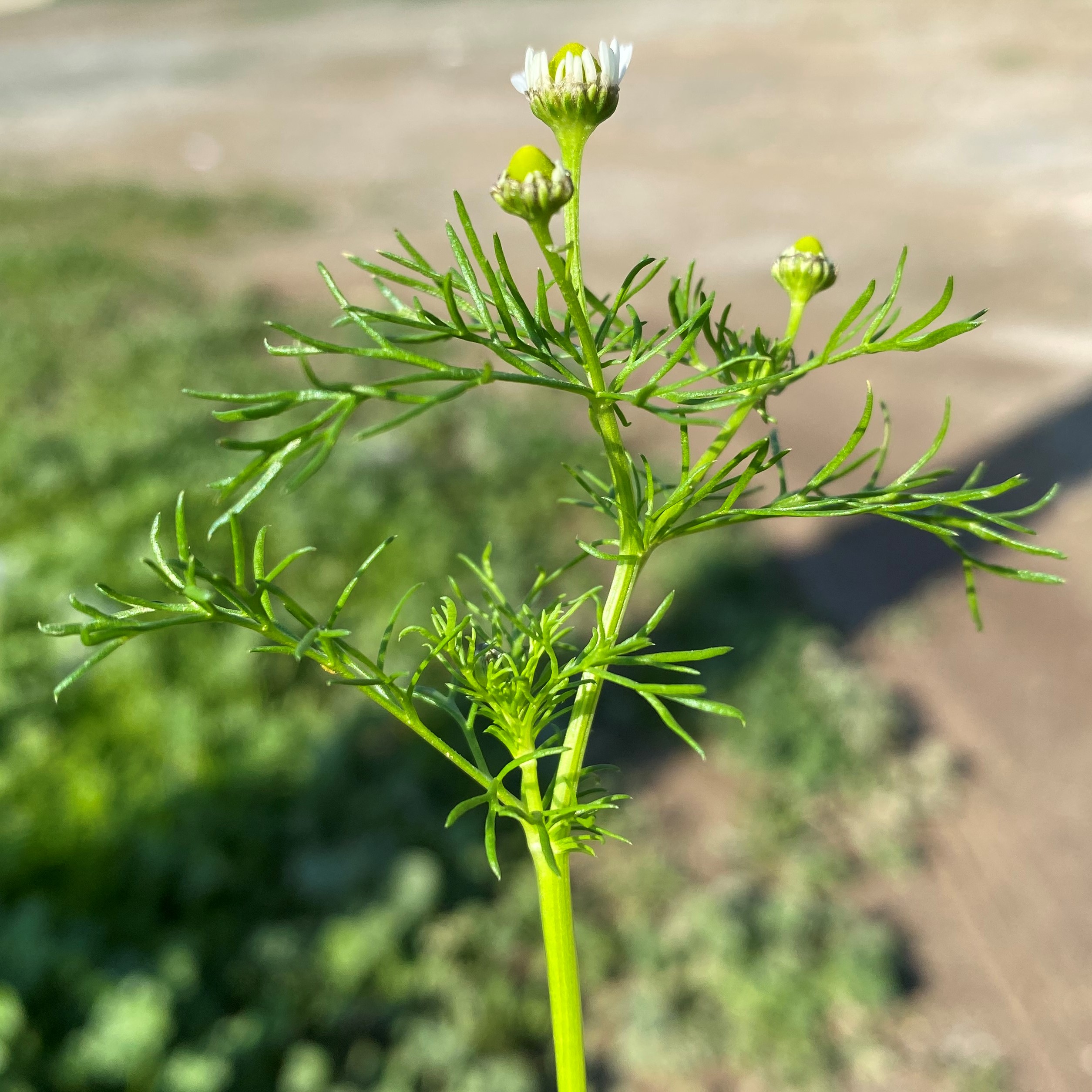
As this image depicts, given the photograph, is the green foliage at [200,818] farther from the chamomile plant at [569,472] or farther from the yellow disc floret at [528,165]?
the yellow disc floret at [528,165]

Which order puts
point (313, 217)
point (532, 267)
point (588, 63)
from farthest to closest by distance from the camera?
point (313, 217) < point (532, 267) < point (588, 63)

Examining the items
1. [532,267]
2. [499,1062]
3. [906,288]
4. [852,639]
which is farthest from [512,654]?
[532,267]

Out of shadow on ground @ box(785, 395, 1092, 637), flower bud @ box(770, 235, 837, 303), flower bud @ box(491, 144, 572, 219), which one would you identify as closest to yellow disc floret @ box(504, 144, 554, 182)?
flower bud @ box(491, 144, 572, 219)

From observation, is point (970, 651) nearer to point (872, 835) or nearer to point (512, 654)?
point (872, 835)

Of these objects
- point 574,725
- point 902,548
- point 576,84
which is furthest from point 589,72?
point 902,548

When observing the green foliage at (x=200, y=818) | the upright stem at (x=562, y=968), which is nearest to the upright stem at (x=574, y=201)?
the upright stem at (x=562, y=968)

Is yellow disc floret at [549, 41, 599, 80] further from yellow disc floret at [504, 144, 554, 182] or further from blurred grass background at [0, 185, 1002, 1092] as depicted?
blurred grass background at [0, 185, 1002, 1092]

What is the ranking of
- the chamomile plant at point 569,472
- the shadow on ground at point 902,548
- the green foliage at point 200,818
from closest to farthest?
the chamomile plant at point 569,472, the green foliage at point 200,818, the shadow on ground at point 902,548
